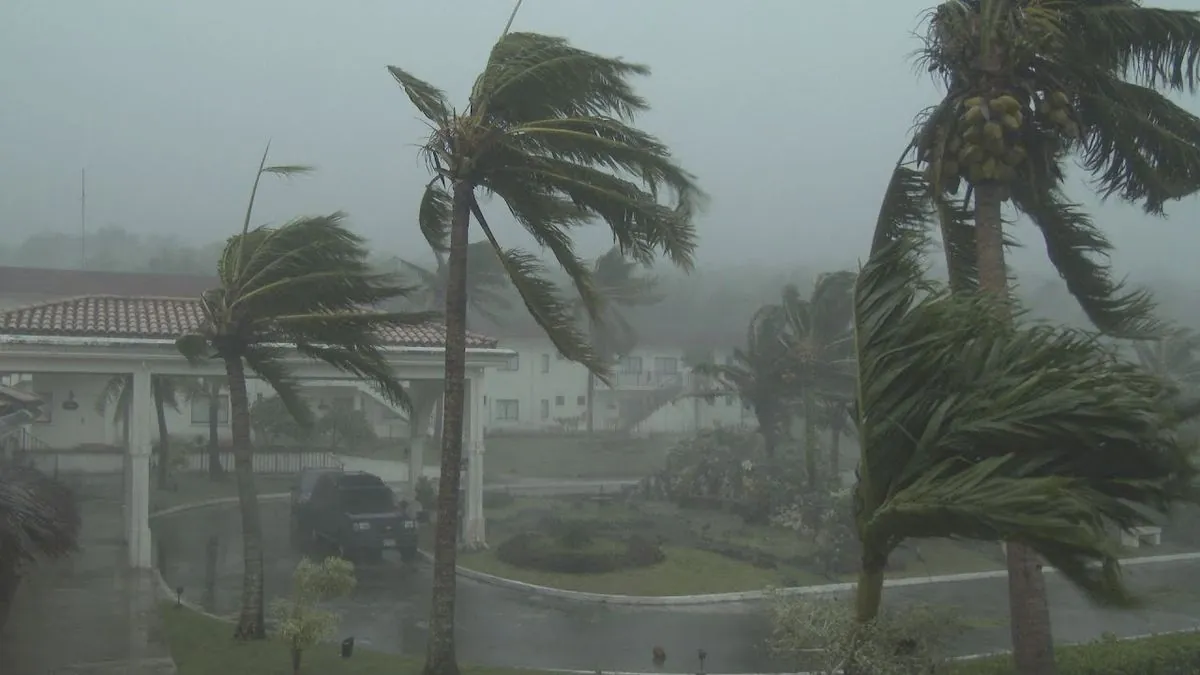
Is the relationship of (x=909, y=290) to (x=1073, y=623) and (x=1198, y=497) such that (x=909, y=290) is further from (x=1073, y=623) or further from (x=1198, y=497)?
(x=1073, y=623)

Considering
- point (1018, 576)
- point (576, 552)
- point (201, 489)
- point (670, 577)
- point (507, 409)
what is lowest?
point (670, 577)

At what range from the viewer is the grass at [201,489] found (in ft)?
104

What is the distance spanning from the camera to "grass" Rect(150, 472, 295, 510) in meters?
31.6

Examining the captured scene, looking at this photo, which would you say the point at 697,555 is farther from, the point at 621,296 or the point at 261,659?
the point at 621,296

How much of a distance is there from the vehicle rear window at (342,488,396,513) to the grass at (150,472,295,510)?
10788 mm

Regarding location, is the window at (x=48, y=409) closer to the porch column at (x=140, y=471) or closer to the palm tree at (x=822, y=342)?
the porch column at (x=140, y=471)

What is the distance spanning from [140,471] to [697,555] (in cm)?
1039

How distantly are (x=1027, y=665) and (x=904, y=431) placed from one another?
397 centimetres

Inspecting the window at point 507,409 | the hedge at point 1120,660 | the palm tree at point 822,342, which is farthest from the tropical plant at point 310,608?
the window at point 507,409

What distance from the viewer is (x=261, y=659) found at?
1245 cm

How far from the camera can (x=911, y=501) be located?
19.6ft

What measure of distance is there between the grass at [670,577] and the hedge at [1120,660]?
7.55 m

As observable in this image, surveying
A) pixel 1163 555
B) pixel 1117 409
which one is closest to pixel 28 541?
pixel 1117 409

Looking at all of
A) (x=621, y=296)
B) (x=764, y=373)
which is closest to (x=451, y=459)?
(x=764, y=373)
